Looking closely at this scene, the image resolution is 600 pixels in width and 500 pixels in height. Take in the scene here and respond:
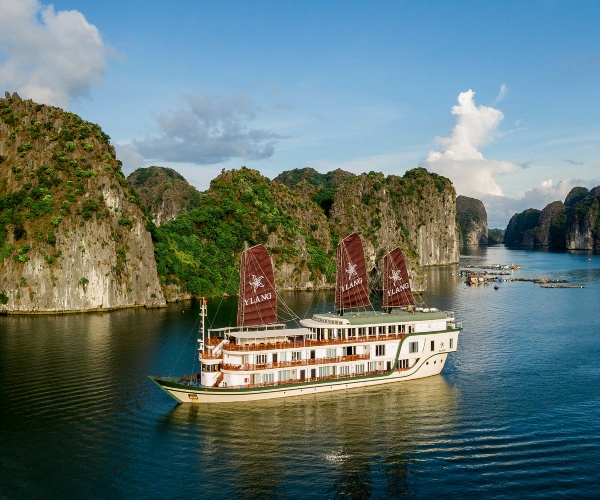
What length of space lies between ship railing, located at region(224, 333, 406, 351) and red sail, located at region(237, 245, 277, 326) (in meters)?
2.54

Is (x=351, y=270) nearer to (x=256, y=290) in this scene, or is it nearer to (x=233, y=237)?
(x=256, y=290)

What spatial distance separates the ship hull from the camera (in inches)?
1683

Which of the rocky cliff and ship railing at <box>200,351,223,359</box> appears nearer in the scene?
ship railing at <box>200,351,223,359</box>

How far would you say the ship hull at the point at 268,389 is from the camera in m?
42.8

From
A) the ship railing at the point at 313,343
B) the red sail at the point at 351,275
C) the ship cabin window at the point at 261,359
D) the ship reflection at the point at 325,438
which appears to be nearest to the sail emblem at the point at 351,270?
the red sail at the point at 351,275

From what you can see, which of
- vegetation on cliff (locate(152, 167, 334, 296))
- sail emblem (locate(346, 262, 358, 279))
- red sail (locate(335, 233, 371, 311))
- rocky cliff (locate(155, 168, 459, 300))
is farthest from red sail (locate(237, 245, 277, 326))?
vegetation on cliff (locate(152, 167, 334, 296))

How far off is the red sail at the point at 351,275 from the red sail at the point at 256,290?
7.43 m

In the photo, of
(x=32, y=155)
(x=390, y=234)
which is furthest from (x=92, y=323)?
(x=390, y=234)

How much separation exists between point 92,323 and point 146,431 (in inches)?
1828

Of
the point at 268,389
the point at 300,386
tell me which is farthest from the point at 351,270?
the point at 268,389

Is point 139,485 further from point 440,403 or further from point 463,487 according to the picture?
point 440,403

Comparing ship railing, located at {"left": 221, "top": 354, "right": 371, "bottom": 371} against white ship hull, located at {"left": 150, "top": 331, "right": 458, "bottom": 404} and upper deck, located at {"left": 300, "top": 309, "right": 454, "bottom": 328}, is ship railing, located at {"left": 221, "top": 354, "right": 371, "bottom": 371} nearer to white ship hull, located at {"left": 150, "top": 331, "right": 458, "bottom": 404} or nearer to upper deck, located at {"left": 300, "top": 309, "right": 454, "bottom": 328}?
white ship hull, located at {"left": 150, "top": 331, "right": 458, "bottom": 404}

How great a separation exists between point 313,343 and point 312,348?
1.98ft

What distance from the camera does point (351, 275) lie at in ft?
173
